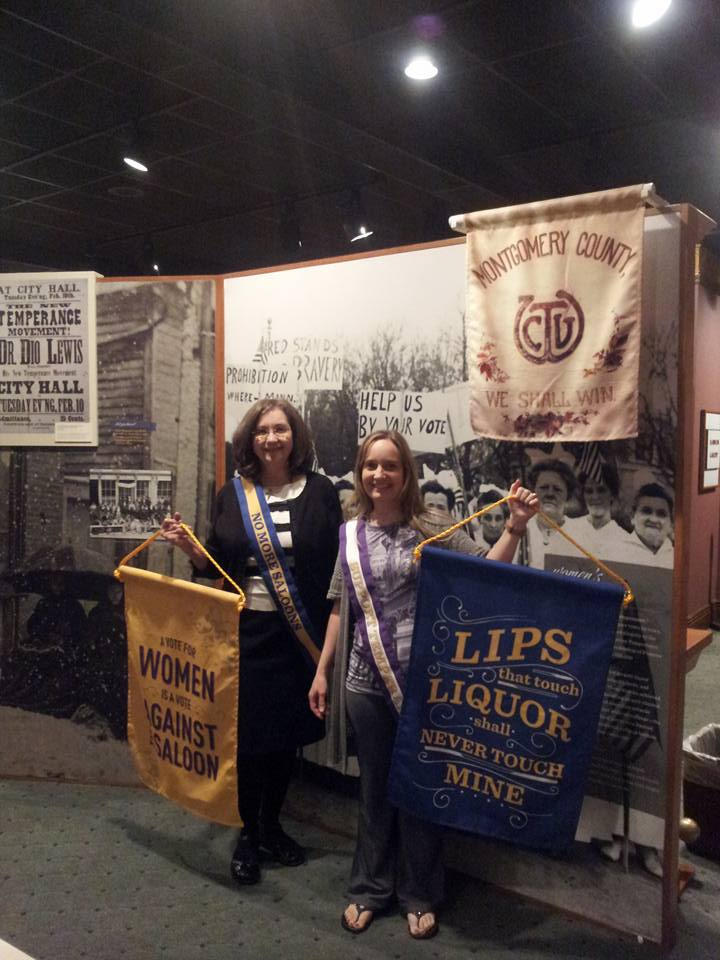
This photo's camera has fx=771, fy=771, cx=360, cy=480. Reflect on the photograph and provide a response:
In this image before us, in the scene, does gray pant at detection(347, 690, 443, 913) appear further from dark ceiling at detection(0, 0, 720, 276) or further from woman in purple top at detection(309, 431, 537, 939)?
dark ceiling at detection(0, 0, 720, 276)

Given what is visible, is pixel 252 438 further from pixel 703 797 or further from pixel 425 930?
pixel 703 797

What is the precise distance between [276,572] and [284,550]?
0.21 ft

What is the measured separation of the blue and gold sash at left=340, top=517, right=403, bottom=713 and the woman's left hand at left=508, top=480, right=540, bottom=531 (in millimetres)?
395

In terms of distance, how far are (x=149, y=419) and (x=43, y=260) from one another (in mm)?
6646

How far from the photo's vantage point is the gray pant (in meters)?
1.97

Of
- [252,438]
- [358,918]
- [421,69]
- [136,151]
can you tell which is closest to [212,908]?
[358,918]

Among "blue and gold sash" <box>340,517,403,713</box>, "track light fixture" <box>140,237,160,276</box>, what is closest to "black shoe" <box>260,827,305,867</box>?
"blue and gold sash" <box>340,517,403,713</box>

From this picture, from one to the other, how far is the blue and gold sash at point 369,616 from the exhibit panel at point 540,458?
0.34 meters

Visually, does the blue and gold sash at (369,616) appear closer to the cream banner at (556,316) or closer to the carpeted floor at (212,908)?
the cream banner at (556,316)

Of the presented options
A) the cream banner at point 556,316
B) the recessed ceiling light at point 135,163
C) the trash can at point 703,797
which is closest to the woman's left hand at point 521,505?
the cream banner at point 556,316

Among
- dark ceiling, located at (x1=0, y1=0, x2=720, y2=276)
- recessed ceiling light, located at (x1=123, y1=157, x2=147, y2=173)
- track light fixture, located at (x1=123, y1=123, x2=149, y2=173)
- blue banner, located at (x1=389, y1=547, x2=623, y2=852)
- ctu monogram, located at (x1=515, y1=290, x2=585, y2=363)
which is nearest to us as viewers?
blue banner, located at (x1=389, y1=547, x2=623, y2=852)

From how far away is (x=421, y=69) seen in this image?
3572 mm

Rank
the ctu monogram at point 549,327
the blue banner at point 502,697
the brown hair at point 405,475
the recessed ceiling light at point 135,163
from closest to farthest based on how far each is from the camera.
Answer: the blue banner at point 502,697 < the ctu monogram at point 549,327 < the brown hair at point 405,475 < the recessed ceiling light at point 135,163

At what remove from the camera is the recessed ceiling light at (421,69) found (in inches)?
137
